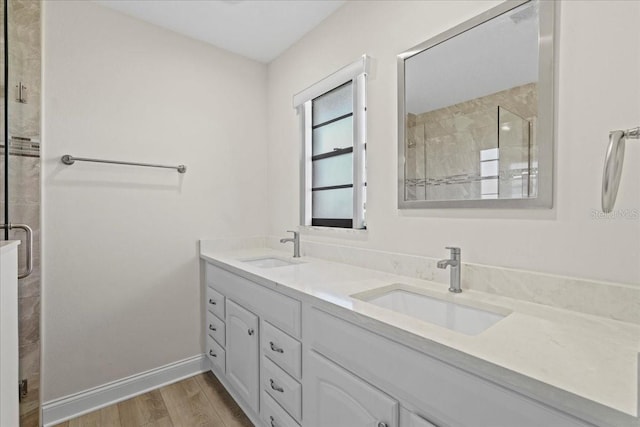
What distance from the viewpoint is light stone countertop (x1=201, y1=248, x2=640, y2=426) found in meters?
0.56

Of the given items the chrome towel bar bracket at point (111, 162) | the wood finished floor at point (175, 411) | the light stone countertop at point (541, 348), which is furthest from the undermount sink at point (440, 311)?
the chrome towel bar bracket at point (111, 162)

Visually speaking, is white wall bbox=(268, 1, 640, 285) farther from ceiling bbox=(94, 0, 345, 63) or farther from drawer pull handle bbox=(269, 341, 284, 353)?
drawer pull handle bbox=(269, 341, 284, 353)

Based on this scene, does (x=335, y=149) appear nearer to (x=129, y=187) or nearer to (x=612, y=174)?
(x=129, y=187)

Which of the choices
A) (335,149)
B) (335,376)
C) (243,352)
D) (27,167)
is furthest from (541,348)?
(27,167)

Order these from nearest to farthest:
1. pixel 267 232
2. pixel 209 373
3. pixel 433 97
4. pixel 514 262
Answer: pixel 514 262
pixel 433 97
pixel 209 373
pixel 267 232

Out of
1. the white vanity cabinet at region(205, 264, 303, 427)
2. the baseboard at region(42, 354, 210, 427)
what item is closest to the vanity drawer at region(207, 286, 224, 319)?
the white vanity cabinet at region(205, 264, 303, 427)

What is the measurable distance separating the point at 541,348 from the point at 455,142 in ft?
2.73

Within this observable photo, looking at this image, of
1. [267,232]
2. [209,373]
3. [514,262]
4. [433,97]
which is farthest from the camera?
[267,232]

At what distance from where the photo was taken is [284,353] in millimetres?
1350

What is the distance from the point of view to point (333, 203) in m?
2.05

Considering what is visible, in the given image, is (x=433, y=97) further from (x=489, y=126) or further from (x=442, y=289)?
(x=442, y=289)

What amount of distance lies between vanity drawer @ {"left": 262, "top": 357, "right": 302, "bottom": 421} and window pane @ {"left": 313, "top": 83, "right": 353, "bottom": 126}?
1.50 metres

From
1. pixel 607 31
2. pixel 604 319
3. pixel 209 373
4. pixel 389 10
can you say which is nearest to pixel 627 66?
pixel 607 31

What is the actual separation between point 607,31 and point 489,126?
0.40m
